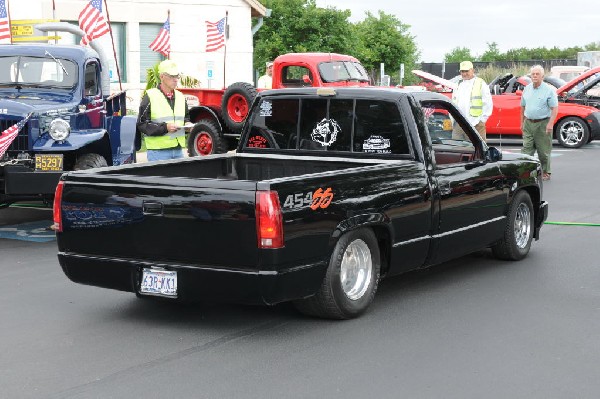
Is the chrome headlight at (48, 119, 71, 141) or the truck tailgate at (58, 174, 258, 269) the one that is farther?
the chrome headlight at (48, 119, 71, 141)

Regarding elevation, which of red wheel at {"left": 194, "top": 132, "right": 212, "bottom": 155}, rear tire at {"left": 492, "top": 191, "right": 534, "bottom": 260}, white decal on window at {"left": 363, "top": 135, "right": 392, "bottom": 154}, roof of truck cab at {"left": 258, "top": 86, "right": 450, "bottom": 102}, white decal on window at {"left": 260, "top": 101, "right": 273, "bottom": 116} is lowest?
red wheel at {"left": 194, "top": 132, "right": 212, "bottom": 155}

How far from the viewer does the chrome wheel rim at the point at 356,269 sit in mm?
7281

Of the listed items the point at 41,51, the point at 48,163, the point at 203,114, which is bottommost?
the point at 203,114

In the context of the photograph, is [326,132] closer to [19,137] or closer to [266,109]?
[266,109]

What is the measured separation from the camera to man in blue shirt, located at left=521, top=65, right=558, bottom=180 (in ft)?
55.3

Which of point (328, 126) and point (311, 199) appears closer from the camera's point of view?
point (311, 199)

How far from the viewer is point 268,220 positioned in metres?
6.51

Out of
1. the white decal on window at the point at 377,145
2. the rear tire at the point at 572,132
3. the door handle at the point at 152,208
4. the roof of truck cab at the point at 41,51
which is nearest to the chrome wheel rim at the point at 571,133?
the rear tire at the point at 572,132

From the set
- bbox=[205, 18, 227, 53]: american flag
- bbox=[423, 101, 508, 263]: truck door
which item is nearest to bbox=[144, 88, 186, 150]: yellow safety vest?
bbox=[423, 101, 508, 263]: truck door

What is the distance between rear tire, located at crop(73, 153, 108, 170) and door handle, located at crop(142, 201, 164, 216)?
5149mm

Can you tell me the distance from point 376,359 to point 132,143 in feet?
26.3

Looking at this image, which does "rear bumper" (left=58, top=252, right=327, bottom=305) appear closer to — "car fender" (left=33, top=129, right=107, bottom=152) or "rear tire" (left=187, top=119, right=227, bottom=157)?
"car fender" (left=33, top=129, right=107, bottom=152)

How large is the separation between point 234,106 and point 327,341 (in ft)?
45.7

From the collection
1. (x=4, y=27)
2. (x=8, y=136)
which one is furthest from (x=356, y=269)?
(x=4, y=27)
